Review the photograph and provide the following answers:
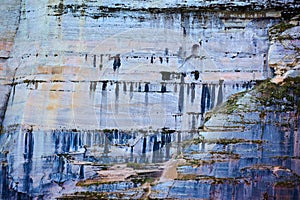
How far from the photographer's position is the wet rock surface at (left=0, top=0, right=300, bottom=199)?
1450 cm

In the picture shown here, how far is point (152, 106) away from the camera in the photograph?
49.3ft

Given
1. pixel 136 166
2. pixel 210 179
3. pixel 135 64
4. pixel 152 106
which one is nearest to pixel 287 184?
pixel 210 179

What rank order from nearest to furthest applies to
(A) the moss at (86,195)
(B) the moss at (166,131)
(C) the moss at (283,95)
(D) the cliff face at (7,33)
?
(C) the moss at (283,95) < (A) the moss at (86,195) < (B) the moss at (166,131) < (D) the cliff face at (7,33)

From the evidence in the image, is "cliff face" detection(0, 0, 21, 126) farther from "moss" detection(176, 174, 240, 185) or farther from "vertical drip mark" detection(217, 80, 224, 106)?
"vertical drip mark" detection(217, 80, 224, 106)

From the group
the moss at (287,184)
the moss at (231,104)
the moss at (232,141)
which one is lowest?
the moss at (287,184)

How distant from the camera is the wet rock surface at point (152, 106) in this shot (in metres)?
14.5

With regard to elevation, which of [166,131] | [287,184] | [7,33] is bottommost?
[287,184]

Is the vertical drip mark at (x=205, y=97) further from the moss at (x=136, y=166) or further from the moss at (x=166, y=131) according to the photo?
the moss at (x=136, y=166)

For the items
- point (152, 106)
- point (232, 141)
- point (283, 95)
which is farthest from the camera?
point (152, 106)

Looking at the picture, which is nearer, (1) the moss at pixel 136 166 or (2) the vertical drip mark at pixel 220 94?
(1) the moss at pixel 136 166

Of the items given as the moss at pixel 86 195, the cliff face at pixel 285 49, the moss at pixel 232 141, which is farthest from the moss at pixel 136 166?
the cliff face at pixel 285 49

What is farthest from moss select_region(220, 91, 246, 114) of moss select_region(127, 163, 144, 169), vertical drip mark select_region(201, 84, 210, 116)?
moss select_region(127, 163, 144, 169)

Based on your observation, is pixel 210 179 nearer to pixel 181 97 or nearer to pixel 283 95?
pixel 181 97

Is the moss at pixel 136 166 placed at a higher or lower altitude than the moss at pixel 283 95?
lower
